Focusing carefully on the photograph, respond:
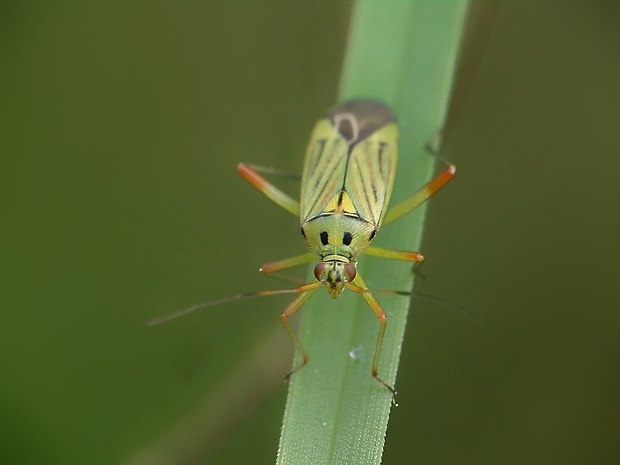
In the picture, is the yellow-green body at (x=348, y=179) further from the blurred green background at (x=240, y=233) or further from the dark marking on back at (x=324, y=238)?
the blurred green background at (x=240, y=233)

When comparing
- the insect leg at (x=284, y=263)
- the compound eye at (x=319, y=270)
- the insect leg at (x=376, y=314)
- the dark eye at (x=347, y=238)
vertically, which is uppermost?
the dark eye at (x=347, y=238)

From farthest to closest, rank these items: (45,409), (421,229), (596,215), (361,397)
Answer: (596,215) → (45,409) → (421,229) → (361,397)

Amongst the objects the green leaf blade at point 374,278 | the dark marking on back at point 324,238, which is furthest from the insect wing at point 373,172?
the dark marking on back at point 324,238

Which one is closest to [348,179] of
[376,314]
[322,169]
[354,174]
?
[354,174]

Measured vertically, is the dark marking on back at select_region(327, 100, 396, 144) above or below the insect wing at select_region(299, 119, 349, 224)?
above

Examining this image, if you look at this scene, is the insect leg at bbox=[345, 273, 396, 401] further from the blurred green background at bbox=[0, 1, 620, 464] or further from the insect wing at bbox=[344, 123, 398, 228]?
the blurred green background at bbox=[0, 1, 620, 464]

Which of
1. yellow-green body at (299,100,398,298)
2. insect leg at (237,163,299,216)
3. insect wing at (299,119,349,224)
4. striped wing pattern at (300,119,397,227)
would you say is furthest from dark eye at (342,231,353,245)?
insect leg at (237,163,299,216)

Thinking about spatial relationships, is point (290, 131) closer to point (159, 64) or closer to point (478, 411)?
point (159, 64)

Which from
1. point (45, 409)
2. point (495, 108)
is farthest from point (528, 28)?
point (45, 409)
